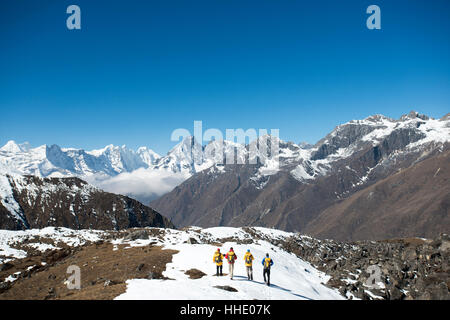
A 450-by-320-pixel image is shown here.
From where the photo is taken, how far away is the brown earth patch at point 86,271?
33934 mm

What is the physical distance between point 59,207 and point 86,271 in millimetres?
155842

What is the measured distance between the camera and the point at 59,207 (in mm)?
174625

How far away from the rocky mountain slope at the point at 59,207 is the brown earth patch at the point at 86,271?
4935 inches

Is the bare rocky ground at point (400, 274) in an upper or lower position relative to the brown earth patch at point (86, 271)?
lower

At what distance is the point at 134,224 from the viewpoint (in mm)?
185125

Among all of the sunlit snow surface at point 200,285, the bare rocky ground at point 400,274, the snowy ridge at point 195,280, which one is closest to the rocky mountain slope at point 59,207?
the snowy ridge at point 195,280

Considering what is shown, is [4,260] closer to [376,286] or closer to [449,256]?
[376,286]

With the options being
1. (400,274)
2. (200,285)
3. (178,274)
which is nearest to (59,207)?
(178,274)

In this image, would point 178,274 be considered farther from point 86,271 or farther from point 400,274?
point 400,274

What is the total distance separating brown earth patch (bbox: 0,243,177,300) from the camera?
111ft

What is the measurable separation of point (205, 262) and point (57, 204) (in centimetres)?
16762

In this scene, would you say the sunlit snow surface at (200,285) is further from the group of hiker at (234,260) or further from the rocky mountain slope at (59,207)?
the rocky mountain slope at (59,207)
